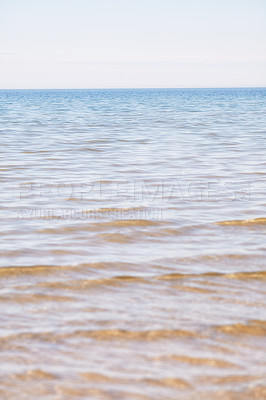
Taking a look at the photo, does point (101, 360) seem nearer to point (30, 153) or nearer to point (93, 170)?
point (93, 170)

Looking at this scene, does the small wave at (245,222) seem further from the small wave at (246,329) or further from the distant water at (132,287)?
the small wave at (246,329)

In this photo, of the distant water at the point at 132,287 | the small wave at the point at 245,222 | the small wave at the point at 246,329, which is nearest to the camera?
the distant water at the point at 132,287

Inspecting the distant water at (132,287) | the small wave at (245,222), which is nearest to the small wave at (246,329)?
the distant water at (132,287)

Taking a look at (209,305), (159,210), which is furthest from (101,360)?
(159,210)

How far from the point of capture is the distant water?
2670 mm

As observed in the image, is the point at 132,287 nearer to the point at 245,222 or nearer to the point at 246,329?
the point at 246,329

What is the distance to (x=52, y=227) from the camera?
541cm

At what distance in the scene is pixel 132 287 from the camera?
382 cm

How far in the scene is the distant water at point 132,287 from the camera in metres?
2.67

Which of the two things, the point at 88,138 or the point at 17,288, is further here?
the point at 88,138

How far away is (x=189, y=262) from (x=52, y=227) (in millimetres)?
1672

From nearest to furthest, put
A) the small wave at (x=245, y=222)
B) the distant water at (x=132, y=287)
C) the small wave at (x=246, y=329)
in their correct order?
the distant water at (x=132, y=287), the small wave at (x=246, y=329), the small wave at (x=245, y=222)

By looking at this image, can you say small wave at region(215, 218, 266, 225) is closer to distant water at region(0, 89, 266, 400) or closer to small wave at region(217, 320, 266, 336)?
distant water at region(0, 89, 266, 400)

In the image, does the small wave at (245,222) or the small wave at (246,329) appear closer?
the small wave at (246,329)
